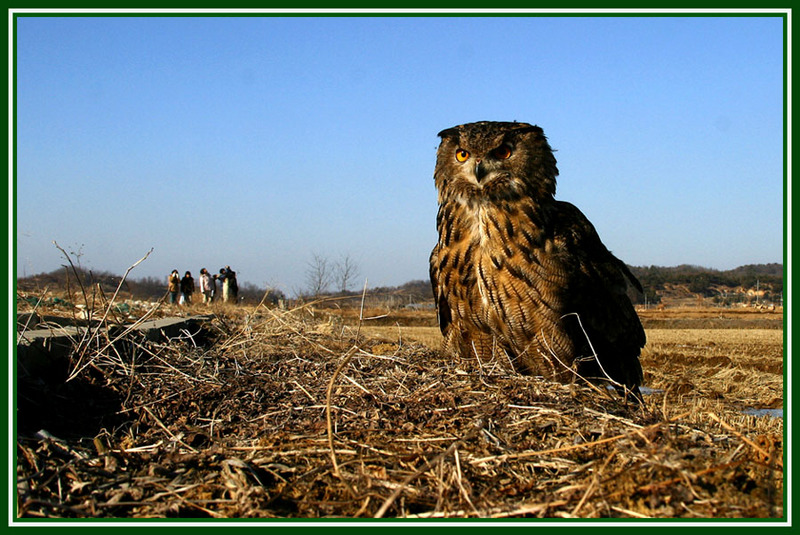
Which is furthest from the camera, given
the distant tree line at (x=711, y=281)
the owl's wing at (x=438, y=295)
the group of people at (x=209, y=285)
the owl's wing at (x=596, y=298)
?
the distant tree line at (x=711, y=281)

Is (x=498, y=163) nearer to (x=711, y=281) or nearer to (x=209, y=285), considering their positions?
(x=209, y=285)

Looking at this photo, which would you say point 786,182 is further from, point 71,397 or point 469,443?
point 71,397

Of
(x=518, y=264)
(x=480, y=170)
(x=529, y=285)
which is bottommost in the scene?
(x=529, y=285)

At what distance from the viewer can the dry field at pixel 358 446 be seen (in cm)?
257

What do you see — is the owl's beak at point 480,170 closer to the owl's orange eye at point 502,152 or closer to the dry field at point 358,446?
the owl's orange eye at point 502,152

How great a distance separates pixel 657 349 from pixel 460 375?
12.1 meters

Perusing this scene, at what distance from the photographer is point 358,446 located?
3.16 metres

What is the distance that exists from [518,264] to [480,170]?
814 mm

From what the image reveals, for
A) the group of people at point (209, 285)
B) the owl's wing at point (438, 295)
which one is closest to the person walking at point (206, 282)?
the group of people at point (209, 285)

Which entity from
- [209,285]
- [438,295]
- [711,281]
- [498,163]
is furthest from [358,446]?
[711,281]

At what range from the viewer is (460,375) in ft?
13.9

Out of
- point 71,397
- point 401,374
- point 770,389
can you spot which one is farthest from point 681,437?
point 770,389

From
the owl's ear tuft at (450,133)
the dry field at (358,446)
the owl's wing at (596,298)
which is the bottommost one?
the dry field at (358,446)

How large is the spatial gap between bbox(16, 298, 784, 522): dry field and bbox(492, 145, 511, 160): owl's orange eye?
1.69m
